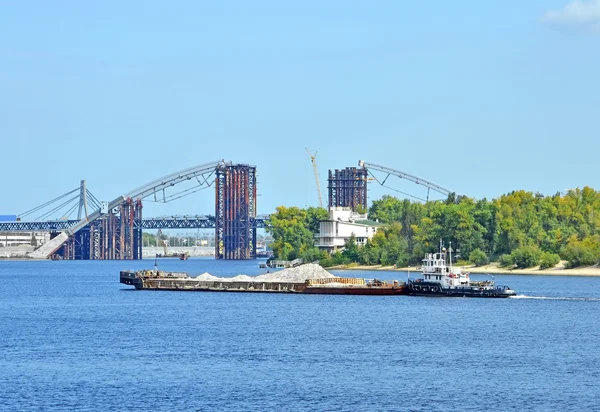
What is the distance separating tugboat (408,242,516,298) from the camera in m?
125

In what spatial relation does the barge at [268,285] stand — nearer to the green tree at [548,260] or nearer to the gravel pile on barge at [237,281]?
the gravel pile on barge at [237,281]

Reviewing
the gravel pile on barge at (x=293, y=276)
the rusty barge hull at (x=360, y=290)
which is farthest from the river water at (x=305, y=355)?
the gravel pile on barge at (x=293, y=276)

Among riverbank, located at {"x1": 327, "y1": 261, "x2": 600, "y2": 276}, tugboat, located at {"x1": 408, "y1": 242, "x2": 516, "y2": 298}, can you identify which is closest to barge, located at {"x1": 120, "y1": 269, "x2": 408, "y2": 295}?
tugboat, located at {"x1": 408, "y1": 242, "x2": 516, "y2": 298}

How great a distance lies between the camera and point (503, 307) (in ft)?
374

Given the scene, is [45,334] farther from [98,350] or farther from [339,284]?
[339,284]

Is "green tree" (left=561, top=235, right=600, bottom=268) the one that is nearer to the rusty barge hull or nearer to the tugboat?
the rusty barge hull

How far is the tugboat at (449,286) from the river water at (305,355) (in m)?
1.83

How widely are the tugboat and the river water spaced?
183 cm

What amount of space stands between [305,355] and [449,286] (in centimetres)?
5157

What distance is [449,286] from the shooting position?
414 feet

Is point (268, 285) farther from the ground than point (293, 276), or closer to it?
closer to it

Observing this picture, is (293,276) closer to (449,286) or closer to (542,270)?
(449,286)

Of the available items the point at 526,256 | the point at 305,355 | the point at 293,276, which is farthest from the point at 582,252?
the point at 305,355

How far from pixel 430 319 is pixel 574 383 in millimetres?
36371
